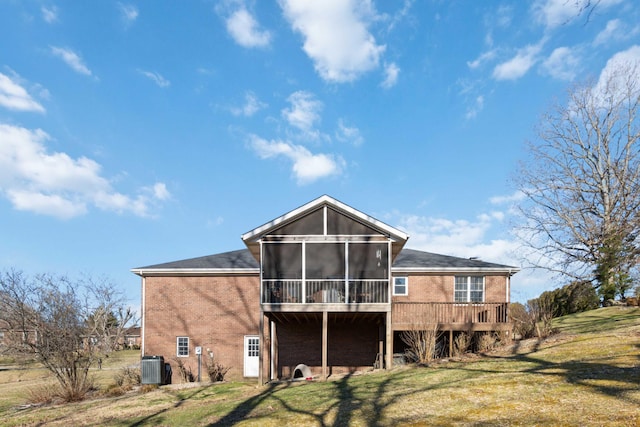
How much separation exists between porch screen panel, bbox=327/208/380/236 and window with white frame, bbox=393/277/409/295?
5.07m

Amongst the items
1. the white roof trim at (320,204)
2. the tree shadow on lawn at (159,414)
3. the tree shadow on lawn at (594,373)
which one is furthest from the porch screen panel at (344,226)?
the tree shadow on lawn at (159,414)

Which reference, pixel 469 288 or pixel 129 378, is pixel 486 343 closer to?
pixel 469 288

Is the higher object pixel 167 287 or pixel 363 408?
pixel 167 287

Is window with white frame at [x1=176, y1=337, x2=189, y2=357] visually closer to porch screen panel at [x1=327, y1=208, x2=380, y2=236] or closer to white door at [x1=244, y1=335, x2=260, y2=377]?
white door at [x1=244, y1=335, x2=260, y2=377]

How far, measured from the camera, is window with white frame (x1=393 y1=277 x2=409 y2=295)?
21703 millimetres

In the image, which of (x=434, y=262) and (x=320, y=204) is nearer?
(x=320, y=204)

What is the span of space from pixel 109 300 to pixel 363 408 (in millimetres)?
15167

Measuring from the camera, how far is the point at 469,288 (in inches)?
843

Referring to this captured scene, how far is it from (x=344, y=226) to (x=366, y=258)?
152 cm

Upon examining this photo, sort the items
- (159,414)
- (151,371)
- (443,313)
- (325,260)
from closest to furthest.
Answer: (159,414), (325,260), (443,313), (151,371)

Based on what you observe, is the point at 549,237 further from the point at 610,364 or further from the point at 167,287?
the point at 167,287

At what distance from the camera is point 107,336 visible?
19.0 meters

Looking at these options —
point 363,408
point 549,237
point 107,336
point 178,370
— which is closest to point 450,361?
point 363,408

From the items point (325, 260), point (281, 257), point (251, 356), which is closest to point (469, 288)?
point (325, 260)
